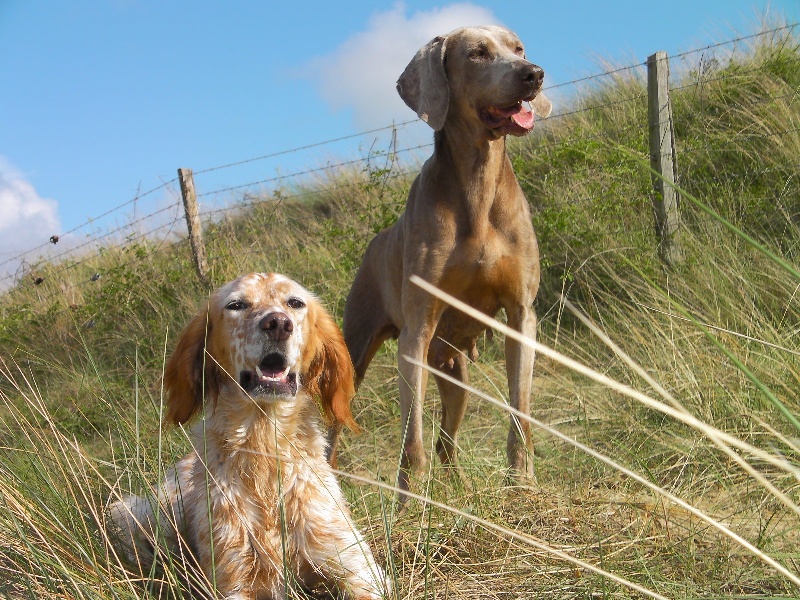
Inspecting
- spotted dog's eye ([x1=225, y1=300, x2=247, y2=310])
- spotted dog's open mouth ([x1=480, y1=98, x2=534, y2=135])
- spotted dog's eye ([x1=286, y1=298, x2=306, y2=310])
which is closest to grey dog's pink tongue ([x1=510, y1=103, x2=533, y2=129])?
spotted dog's open mouth ([x1=480, y1=98, x2=534, y2=135])

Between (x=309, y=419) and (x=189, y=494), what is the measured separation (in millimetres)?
462

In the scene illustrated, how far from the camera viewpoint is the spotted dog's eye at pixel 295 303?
3.01 metres

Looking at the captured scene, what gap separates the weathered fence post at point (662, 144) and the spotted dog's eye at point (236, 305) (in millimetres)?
3917

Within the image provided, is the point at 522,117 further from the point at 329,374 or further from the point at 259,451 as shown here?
the point at 259,451

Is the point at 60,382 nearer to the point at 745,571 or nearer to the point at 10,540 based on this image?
the point at 10,540

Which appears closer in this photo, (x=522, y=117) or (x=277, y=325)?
(x=277, y=325)

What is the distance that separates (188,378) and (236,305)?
0.97 feet

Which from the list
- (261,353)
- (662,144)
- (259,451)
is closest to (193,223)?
(662,144)

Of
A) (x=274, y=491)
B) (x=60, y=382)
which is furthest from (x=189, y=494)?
(x=60, y=382)

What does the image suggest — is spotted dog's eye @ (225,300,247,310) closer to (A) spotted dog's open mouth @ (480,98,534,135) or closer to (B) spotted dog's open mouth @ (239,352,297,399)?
(B) spotted dog's open mouth @ (239,352,297,399)

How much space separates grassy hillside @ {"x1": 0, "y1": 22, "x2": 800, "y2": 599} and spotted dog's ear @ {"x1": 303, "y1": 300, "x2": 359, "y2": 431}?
0.36 m

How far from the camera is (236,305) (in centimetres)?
291

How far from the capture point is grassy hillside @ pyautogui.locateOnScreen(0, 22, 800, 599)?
2.30m

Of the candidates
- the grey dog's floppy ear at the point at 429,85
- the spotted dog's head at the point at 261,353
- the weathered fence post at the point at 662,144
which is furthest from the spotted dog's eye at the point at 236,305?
the weathered fence post at the point at 662,144
